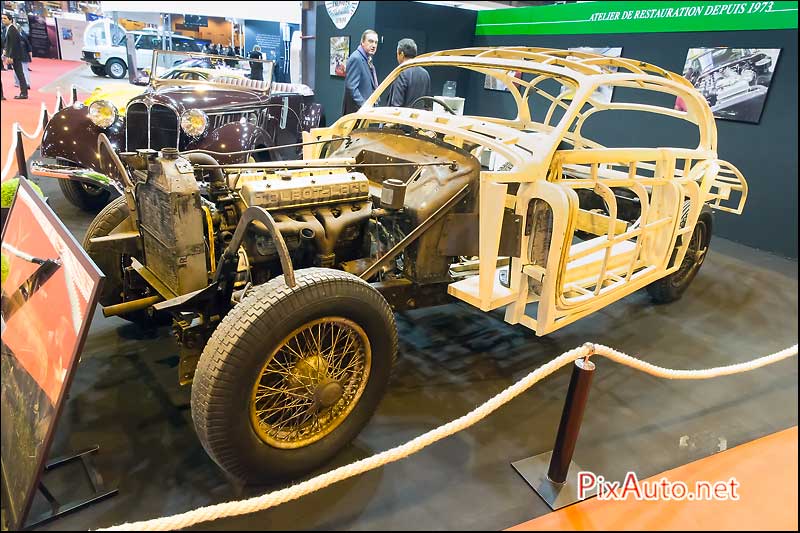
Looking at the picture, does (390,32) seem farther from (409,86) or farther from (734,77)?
(734,77)

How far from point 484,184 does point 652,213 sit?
1.77m

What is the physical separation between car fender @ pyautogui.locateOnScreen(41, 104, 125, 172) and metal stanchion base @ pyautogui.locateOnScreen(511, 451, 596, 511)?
4539 millimetres

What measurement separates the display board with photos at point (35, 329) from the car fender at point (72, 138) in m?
3.16

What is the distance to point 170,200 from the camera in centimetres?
245

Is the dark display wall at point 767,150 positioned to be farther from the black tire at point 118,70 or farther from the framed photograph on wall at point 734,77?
the black tire at point 118,70

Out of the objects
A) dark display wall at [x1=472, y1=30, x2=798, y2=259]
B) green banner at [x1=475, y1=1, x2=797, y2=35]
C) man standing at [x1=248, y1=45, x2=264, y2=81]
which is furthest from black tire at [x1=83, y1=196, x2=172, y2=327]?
green banner at [x1=475, y1=1, x2=797, y2=35]

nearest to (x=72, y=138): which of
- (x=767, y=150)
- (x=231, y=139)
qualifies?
(x=231, y=139)

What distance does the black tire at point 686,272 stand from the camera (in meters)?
4.61

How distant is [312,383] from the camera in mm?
2352

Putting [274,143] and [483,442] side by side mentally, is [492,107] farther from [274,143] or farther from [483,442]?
[483,442]

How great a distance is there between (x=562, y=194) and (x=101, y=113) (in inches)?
161

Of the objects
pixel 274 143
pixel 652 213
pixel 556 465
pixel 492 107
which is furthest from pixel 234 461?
pixel 492 107

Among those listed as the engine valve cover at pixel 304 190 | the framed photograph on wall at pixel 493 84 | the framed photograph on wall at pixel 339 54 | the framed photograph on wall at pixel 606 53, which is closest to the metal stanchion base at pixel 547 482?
the engine valve cover at pixel 304 190

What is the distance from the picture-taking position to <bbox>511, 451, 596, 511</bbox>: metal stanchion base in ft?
7.84
